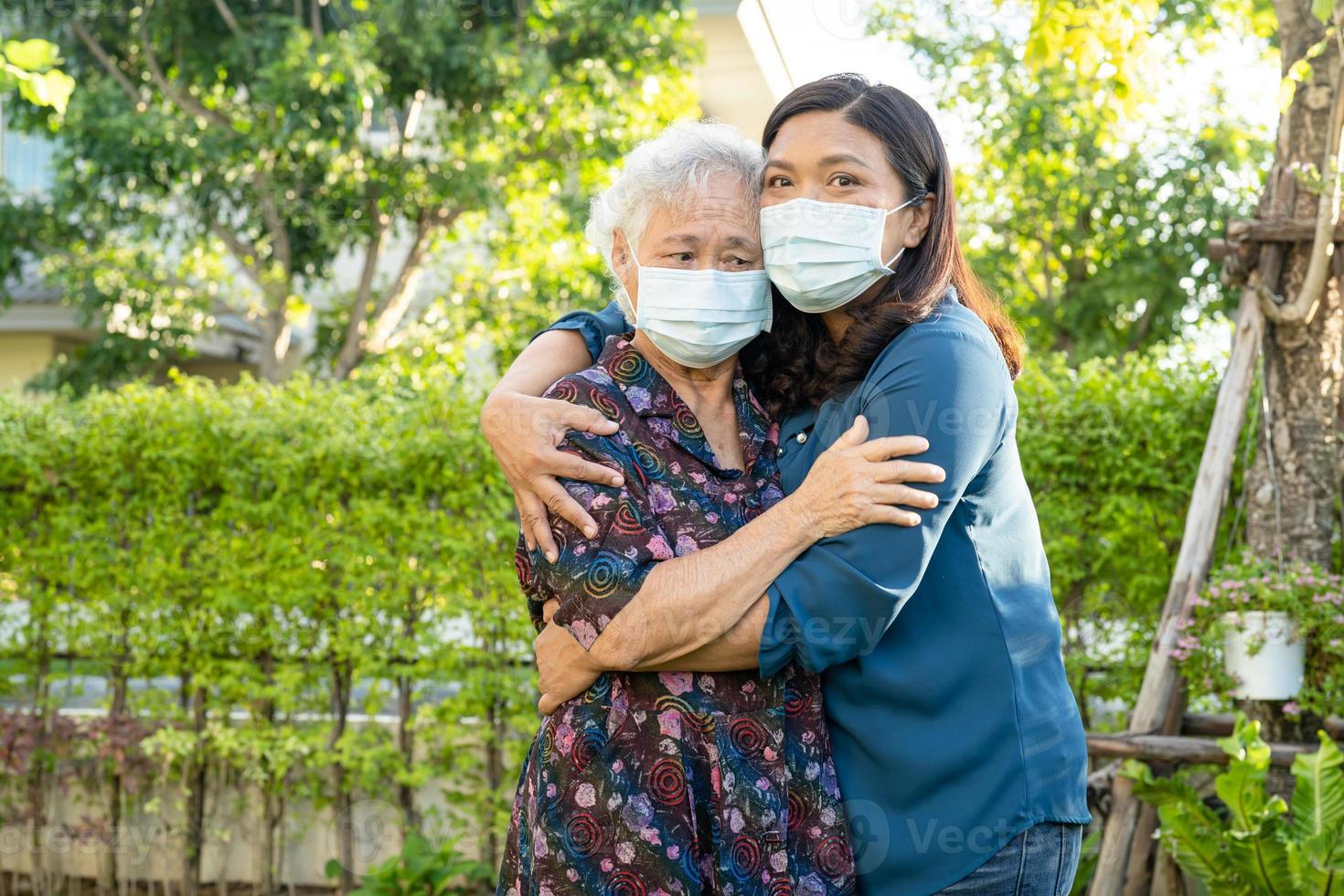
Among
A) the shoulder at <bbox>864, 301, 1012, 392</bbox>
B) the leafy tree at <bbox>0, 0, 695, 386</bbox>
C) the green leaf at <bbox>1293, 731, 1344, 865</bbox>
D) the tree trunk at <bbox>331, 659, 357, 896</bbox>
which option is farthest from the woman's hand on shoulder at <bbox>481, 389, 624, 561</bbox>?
the leafy tree at <bbox>0, 0, 695, 386</bbox>

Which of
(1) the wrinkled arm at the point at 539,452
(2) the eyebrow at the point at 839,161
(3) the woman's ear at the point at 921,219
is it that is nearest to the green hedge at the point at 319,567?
(3) the woman's ear at the point at 921,219

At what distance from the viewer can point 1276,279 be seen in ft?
15.4

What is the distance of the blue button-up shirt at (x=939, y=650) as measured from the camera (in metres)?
1.90

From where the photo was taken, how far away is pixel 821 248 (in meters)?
2.14

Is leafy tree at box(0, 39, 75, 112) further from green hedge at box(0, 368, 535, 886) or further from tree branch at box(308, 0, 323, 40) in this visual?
tree branch at box(308, 0, 323, 40)

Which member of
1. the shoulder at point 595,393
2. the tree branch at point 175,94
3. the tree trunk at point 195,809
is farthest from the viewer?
the tree branch at point 175,94

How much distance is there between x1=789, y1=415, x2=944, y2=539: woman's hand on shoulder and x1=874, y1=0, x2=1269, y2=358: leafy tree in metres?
9.26

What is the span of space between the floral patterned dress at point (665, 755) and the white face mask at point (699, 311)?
0.62ft

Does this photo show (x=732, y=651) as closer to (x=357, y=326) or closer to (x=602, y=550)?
(x=602, y=550)

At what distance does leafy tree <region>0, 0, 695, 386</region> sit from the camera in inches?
356

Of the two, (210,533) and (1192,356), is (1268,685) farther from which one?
(210,533)

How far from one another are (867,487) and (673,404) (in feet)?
1.40

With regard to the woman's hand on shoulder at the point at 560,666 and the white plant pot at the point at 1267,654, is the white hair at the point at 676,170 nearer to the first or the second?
the woman's hand on shoulder at the point at 560,666

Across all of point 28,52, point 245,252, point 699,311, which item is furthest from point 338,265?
point 699,311
